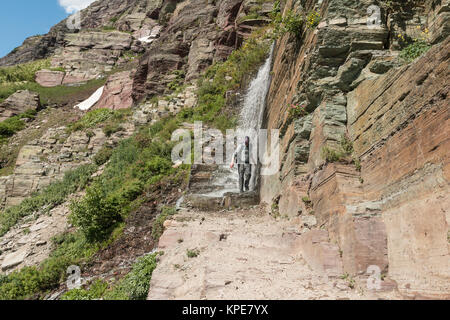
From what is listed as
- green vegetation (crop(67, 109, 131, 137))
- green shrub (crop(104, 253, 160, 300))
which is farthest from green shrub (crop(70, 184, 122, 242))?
green vegetation (crop(67, 109, 131, 137))

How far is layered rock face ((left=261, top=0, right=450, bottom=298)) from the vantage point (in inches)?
113

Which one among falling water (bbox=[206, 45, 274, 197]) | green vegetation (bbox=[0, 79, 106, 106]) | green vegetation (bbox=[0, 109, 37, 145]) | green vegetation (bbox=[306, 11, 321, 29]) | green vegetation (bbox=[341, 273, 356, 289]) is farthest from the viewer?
green vegetation (bbox=[0, 79, 106, 106])

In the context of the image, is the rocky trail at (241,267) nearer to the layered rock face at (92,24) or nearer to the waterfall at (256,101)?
the waterfall at (256,101)

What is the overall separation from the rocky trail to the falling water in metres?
3.71

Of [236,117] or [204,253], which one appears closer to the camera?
[204,253]

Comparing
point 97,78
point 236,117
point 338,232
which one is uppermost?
point 97,78

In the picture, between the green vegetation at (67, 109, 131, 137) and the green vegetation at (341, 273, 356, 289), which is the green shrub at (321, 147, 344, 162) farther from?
the green vegetation at (67, 109, 131, 137)

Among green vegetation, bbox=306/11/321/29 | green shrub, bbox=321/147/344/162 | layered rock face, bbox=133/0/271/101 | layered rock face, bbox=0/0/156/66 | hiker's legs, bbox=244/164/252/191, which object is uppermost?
layered rock face, bbox=0/0/156/66

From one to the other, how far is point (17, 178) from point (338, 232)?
16685 millimetres

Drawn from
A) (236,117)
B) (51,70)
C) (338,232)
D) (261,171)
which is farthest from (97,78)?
(338,232)
